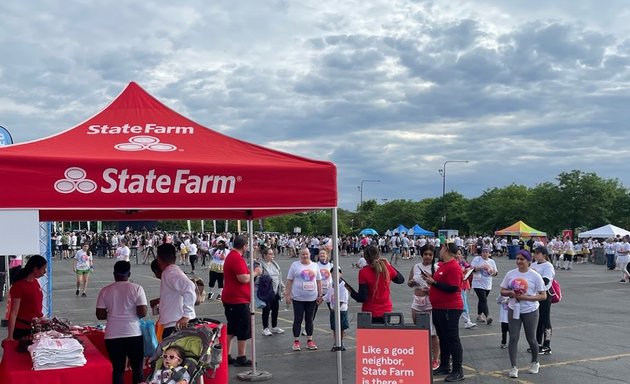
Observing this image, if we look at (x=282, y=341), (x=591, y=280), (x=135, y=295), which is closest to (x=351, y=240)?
(x=591, y=280)

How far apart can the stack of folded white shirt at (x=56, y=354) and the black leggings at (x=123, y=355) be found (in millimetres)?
397

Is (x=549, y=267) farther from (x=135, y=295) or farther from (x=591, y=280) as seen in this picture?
(x=591, y=280)

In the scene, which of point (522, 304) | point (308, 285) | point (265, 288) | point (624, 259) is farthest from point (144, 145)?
point (624, 259)

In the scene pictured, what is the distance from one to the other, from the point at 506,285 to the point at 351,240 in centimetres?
4223

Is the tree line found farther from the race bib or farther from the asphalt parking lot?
the race bib

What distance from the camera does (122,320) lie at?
6266mm

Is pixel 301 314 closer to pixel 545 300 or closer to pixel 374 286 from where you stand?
pixel 374 286

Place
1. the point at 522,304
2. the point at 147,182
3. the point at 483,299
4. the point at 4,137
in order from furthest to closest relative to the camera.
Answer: the point at 4,137 < the point at 483,299 < the point at 522,304 < the point at 147,182

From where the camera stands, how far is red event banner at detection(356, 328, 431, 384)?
586 centimetres

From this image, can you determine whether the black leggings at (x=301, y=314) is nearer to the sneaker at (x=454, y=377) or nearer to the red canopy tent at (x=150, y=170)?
the sneaker at (x=454, y=377)

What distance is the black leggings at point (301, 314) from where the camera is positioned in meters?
10.0

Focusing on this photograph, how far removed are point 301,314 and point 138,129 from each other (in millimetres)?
4854

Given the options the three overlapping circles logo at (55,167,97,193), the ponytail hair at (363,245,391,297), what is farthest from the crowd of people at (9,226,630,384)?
the three overlapping circles logo at (55,167,97,193)

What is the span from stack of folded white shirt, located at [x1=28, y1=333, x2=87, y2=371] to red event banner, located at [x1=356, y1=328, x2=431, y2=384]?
2636mm
